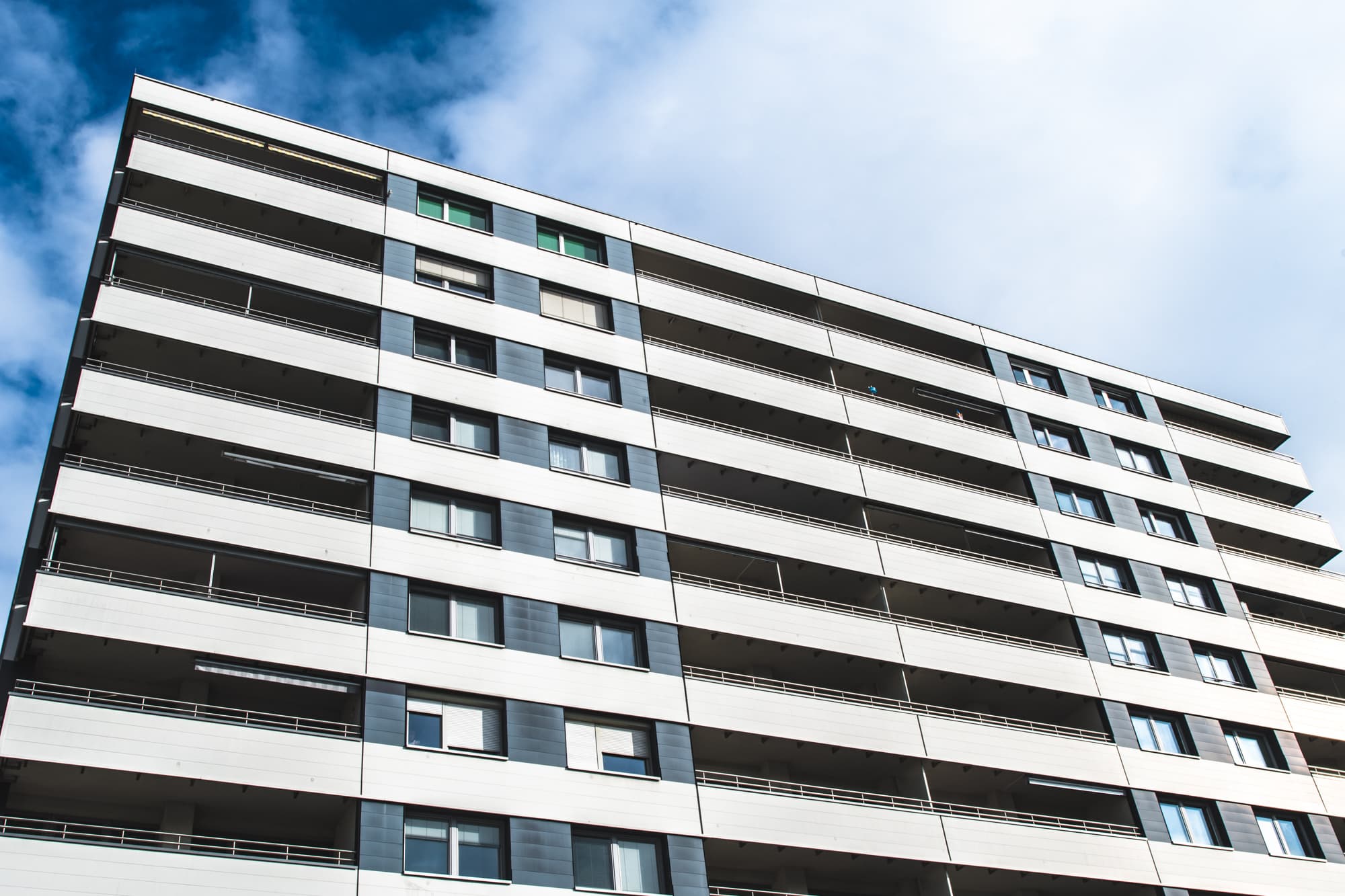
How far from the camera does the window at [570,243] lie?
40.1 metres

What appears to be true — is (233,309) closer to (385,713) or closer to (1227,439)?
(385,713)

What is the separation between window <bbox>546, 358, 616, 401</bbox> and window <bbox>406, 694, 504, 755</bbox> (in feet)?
35.8

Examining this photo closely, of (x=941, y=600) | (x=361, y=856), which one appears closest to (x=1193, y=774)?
(x=941, y=600)

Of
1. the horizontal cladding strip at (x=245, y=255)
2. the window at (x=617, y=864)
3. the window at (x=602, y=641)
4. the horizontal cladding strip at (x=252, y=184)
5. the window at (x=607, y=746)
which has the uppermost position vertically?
the horizontal cladding strip at (x=252, y=184)

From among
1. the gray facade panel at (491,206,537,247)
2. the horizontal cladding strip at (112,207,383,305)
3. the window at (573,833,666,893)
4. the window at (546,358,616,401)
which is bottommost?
the window at (573,833,666,893)

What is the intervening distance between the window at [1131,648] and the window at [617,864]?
61.3ft

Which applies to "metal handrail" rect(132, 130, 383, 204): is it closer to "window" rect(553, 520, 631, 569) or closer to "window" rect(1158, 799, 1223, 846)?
"window" rect(553, 520, 631, 569)

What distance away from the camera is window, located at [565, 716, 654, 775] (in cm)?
2916

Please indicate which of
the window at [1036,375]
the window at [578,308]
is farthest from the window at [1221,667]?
the window at [578,308]

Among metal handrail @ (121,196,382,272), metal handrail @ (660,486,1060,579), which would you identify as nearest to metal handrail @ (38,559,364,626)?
metal handrail @ (660,486,1060,579)

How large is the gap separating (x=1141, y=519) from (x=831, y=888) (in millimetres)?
20179

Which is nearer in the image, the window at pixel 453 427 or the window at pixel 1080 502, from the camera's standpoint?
the window at pixel 453 427

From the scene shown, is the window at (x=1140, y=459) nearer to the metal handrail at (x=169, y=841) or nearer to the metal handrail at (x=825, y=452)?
the metal handrail at (x=825, y=452)

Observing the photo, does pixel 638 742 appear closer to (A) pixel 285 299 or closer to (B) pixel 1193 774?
(A) pixel 285 299
